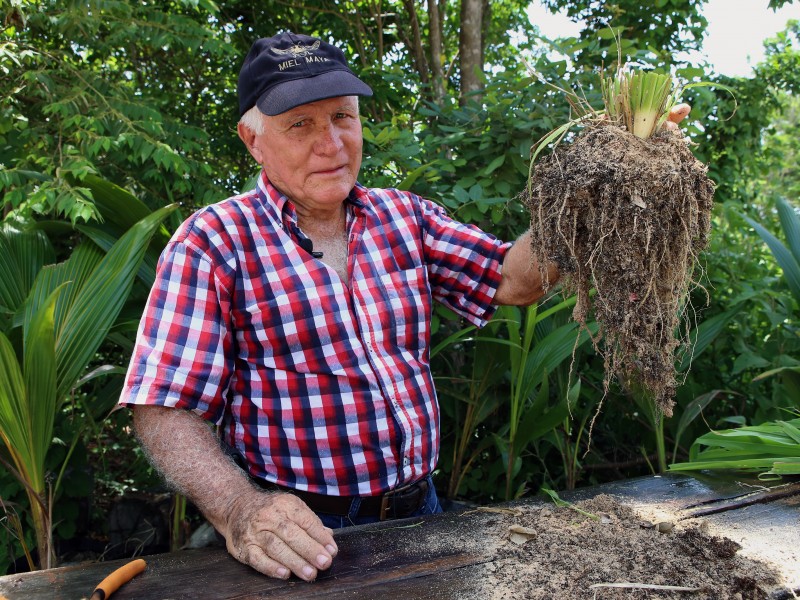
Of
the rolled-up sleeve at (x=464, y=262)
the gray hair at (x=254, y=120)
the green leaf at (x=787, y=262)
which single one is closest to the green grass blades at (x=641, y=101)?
the rolled-up sleeve at (x=464, y=262)

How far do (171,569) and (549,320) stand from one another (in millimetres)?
1966

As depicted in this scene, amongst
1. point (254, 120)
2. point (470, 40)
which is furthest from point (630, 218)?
point (470, 40)

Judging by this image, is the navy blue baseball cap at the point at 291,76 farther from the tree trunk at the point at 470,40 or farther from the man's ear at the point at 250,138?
the tree trunk at the point at 470,40

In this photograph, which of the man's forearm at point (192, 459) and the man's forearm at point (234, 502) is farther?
the man's forearm at point (192, 459)

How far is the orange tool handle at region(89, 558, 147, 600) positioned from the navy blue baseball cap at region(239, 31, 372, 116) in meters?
1.13

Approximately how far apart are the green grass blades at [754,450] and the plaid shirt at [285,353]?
2.94 feet

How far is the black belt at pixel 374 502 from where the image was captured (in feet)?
5.97

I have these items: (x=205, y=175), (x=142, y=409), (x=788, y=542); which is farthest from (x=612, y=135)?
(x=205, y=175)

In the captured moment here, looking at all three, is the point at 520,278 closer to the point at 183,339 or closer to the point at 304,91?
the point at 304,91

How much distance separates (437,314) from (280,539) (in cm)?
147

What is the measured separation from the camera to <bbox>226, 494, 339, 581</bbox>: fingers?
1.40 meters

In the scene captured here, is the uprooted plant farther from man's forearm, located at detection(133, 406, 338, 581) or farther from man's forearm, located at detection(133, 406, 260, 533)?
man's forearm, located at detection(133, 406, 260, 533)

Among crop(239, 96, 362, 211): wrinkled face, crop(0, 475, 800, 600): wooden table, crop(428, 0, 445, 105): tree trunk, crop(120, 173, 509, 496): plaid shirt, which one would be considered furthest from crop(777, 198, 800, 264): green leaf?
crop(428, 0, 445, 105): tree trunk

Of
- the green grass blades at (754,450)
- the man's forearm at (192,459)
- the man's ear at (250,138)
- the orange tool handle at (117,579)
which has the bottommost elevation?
the green grass blades at (754,450)
